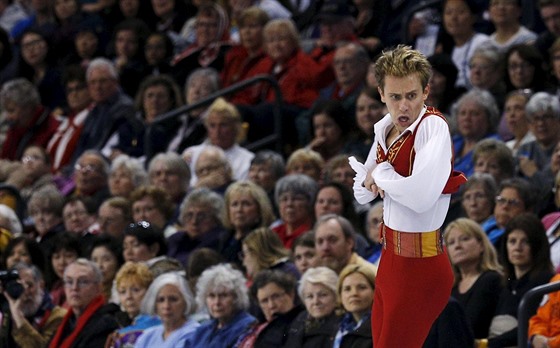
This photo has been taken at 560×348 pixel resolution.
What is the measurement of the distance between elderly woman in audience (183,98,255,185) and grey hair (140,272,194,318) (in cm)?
258

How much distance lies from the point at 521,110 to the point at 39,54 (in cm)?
606

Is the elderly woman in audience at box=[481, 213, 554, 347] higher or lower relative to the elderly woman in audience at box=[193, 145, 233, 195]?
lower

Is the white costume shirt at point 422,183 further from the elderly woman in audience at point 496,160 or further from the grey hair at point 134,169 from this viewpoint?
the grey hair at point 134,169

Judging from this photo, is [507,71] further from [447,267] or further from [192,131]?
[447,267]

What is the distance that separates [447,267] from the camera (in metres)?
6.23

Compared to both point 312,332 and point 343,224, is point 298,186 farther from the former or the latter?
point 312,332

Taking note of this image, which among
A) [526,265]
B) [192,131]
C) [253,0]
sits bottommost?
[526,265]

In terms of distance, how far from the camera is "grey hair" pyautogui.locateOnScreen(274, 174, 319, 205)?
10.6 metres

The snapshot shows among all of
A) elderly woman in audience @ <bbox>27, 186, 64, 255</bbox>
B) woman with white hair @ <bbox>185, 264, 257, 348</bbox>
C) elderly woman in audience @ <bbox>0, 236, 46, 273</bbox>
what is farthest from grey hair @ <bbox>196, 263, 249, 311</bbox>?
elderly woman in audience @ <bbox>27, 186, 64, 255</bbox>

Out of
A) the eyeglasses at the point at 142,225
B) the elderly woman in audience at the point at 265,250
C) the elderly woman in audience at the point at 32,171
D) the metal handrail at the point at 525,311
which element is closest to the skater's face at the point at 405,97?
the metal handrail at the point at 525,311

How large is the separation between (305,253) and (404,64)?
375cm


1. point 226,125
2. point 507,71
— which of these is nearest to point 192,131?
point 226,125

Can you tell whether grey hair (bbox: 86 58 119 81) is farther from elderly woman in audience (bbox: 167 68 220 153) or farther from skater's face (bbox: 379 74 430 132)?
skater's face (bbox: 379 74 430 132)

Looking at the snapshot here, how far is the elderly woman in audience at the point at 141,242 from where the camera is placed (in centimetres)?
1061
